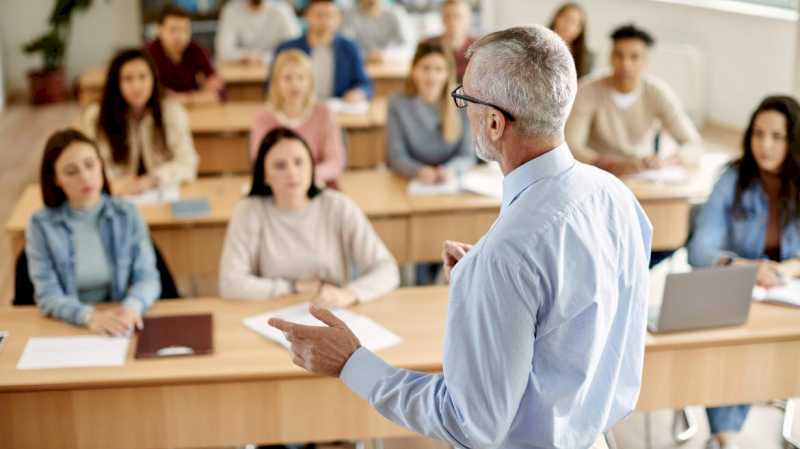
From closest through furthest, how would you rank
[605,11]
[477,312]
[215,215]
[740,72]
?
1. [477,312]
2. [215,215]
3. [740,72]
4. [605,11]

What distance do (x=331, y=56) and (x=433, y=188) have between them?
6.30 feet

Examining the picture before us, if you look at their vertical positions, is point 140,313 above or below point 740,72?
below

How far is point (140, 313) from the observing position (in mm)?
2809

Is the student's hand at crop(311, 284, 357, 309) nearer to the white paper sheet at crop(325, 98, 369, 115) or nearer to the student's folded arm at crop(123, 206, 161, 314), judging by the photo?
the student's folded arm at crop(123, 206, 161, 314)

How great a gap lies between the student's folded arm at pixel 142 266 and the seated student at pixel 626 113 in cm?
221

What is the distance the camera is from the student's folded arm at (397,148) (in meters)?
4.34

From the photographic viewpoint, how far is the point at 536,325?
1.51 m

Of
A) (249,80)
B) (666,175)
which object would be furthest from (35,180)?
(666,175)

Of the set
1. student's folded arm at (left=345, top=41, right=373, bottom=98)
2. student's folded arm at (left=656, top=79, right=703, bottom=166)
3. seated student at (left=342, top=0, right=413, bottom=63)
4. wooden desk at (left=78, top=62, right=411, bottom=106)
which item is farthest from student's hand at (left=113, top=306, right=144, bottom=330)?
seated student at (left=342, top=0, right=413, bottom=63)

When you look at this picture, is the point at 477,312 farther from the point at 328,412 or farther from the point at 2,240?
the point at 2,240

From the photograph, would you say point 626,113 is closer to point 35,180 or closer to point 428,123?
point 428,123

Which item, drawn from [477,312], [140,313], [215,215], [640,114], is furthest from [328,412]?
[640,114]

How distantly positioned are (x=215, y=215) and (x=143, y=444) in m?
1.47

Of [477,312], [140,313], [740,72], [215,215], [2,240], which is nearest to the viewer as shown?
[477,312]
